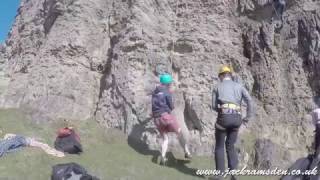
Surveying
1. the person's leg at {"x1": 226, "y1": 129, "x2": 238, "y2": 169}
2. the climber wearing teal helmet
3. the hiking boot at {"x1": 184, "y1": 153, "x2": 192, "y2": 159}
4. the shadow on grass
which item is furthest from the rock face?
the person's leg at {"x1": 226, "y1": 129, "x2": 238, "y2": 169}

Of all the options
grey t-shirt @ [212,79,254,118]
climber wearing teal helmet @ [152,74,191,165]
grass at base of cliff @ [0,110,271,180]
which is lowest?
grass at base of cliff @ [0,110,271,180]

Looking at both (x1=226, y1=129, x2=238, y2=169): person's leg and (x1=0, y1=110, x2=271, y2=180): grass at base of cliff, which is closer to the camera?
(x1=226, y1=129, x2=238, y2=169): person's leg

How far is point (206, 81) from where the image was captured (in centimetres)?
1062

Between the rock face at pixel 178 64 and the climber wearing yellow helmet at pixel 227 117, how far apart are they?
1.99 m

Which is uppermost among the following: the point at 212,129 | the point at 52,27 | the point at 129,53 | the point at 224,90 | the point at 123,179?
the point at 52,27

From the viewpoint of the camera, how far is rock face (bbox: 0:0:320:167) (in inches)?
403

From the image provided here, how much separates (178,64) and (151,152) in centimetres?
237

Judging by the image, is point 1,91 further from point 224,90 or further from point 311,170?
point 311,170

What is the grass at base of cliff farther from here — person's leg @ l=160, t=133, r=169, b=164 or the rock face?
the rock face

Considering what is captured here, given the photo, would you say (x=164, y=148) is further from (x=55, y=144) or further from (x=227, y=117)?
(x=55, y=144)

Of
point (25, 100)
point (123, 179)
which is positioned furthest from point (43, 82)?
point (123, 179)

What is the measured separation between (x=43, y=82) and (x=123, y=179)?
15.6ft

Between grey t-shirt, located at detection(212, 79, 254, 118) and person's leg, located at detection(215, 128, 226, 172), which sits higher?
grey t-shirt, located at detection(212, 79, 254, 118)

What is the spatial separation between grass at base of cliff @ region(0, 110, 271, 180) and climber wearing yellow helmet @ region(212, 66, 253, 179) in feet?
2.57
